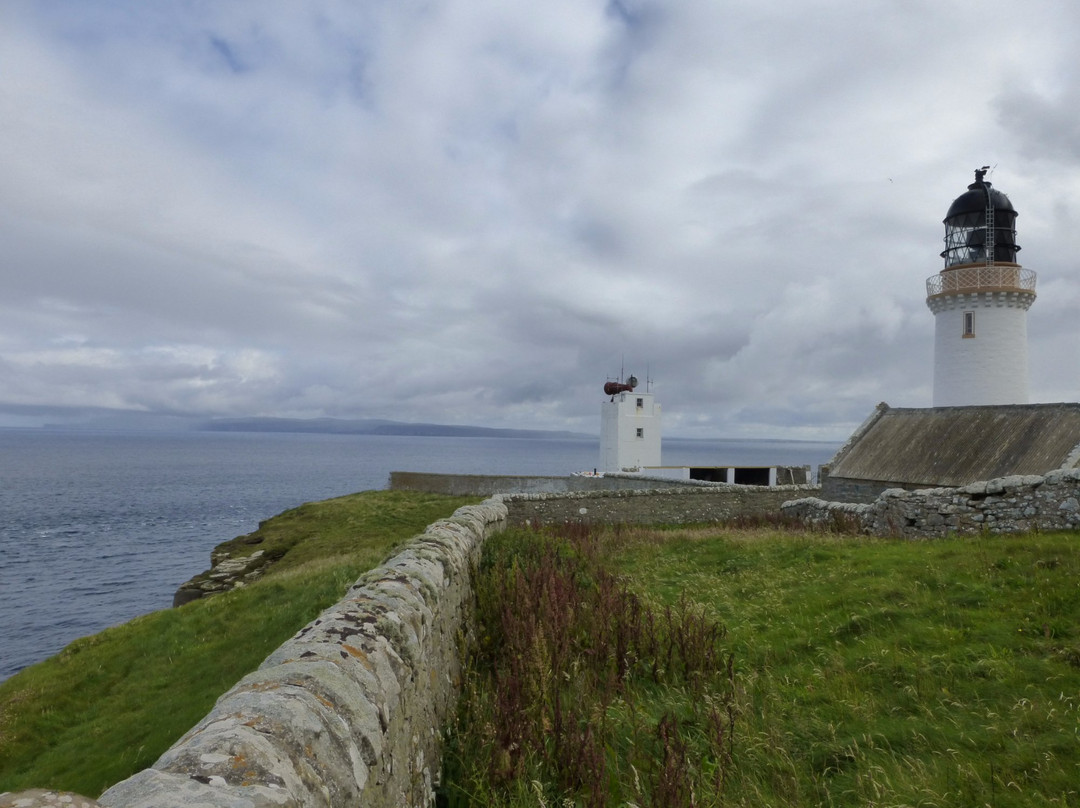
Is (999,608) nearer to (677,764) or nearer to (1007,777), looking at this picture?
(1007,777)

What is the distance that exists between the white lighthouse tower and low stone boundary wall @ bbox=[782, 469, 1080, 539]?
2972cm

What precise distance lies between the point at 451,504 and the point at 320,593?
66.4ft

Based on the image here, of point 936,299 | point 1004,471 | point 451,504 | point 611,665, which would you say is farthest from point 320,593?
point 936,299

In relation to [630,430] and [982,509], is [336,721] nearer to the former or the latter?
[982,509]

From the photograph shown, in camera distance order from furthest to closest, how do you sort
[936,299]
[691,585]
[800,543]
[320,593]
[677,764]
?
[936,299], [800,543], [320,593], [691,585], [677,764]

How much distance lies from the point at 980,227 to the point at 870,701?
29.5m

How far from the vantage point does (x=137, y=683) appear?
11.4 m

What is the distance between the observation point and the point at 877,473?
2098 cm

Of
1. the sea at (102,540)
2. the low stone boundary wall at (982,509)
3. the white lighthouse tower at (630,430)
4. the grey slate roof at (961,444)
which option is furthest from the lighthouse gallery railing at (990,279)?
the sea at (102,540)

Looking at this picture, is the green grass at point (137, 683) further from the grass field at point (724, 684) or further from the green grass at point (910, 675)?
the green grass at point (910, 675)

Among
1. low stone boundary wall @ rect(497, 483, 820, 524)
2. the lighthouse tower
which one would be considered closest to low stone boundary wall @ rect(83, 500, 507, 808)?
low stone boundary wall @ rect(497, 483, 820, 524)

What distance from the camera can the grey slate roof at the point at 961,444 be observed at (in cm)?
1698

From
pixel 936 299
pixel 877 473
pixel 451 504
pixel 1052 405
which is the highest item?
pixel 936 299

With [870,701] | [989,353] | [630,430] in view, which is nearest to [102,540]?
[630,430]
